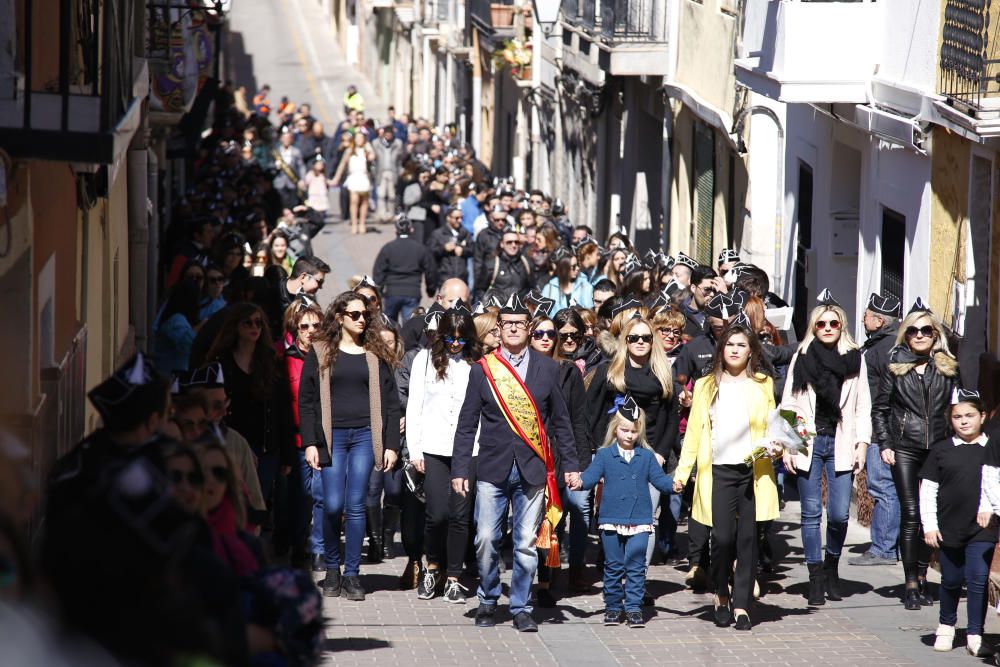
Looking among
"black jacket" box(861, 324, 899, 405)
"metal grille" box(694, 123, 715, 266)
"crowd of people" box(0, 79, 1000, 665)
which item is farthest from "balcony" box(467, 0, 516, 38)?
"black jacket" box(861, 324, 899, 405)

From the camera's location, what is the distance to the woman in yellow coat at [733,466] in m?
10.3

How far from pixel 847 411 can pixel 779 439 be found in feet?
3.20

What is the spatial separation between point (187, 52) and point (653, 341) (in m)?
10.4

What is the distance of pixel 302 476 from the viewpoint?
11102mm

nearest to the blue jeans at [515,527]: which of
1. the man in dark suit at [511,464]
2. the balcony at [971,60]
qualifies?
the man in dark suit at [511,464]

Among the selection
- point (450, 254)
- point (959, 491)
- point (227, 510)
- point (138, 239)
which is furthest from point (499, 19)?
point (227, 510)

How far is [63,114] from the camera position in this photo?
7402 millimetres

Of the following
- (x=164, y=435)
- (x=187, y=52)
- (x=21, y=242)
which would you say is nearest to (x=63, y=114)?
(x=21, y=242)

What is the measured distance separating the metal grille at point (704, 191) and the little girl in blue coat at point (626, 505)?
1218 centimetres

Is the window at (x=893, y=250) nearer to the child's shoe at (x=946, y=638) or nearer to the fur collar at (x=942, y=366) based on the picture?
the fur collar at (x=942, y=366)

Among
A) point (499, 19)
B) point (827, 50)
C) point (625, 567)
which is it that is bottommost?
point (625, 567)

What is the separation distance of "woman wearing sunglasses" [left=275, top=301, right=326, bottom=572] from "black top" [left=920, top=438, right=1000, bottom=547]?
3.71m

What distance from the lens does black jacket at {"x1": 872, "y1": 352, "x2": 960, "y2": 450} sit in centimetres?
1102

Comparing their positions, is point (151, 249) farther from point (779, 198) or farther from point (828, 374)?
point (828, 374)
